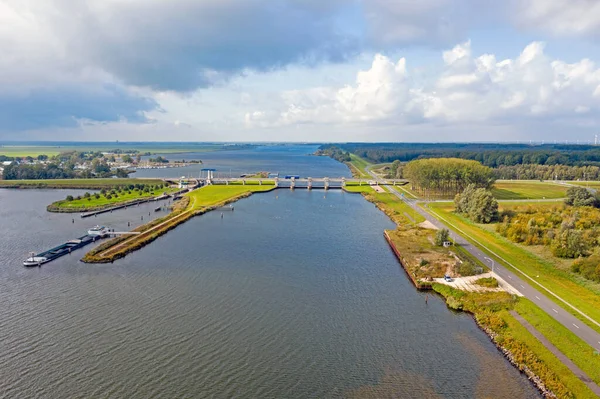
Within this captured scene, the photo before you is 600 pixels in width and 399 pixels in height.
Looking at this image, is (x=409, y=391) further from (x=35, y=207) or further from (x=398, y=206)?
(x=35, y=207)

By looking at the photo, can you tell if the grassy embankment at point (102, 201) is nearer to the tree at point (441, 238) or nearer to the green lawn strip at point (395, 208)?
the green lawn strip at point (395, 208)

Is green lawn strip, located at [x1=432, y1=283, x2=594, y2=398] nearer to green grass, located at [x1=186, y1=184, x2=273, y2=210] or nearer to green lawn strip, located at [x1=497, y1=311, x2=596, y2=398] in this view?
green lawn strip, located at [x1=497, y1=311, x2=596, y2=398]

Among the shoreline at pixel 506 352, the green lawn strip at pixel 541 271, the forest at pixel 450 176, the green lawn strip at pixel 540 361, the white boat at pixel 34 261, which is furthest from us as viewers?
the forest at pixel 450 176

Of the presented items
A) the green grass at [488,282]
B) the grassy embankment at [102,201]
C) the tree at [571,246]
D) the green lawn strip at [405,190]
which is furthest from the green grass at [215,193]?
the tree at [571,246]

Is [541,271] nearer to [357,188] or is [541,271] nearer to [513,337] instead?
[513,337]

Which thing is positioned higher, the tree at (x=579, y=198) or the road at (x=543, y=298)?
the tree at (x=579, y=198)

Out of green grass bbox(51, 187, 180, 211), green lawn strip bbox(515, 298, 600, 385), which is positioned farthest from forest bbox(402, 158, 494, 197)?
green lawn strip bbox(515, 298, 600, 385)

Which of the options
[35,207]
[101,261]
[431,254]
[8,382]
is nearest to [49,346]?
[8,382]
